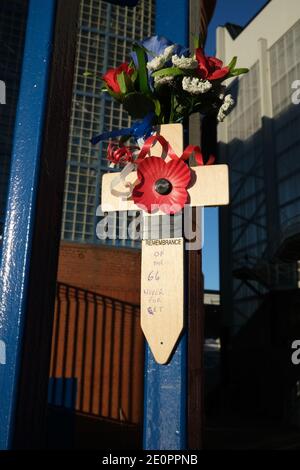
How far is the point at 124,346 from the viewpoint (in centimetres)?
760

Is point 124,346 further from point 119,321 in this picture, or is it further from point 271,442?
point 271,442

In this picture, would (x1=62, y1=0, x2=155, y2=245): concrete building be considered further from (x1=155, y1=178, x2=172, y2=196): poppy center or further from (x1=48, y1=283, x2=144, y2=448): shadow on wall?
(x1=155, y1=178, x2=172, y2=196): poppy center

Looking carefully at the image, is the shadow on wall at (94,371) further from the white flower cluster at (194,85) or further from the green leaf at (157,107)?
the white flower cluster at (194,85)

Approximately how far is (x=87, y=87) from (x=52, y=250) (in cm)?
827

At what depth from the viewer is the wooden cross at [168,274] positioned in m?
1.88

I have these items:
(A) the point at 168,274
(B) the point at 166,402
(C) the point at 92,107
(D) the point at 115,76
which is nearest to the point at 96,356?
(C) the point at 92,107

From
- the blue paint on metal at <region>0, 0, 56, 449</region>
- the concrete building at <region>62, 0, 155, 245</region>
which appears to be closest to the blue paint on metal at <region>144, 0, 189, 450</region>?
the blue paint on metal at <region>0, 0, 56, 449</region>

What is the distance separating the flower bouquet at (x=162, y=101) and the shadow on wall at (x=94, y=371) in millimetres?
5694

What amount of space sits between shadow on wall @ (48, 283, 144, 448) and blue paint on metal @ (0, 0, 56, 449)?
229 inches

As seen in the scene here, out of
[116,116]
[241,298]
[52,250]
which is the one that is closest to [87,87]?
[116,116]

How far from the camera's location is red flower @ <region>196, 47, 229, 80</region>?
209 centimetres

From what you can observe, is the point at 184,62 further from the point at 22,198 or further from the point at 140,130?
the point at 22,198

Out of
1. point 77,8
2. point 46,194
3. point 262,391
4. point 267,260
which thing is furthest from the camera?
point 267,260

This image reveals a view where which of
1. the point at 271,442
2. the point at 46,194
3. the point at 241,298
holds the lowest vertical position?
the point at 271,442
